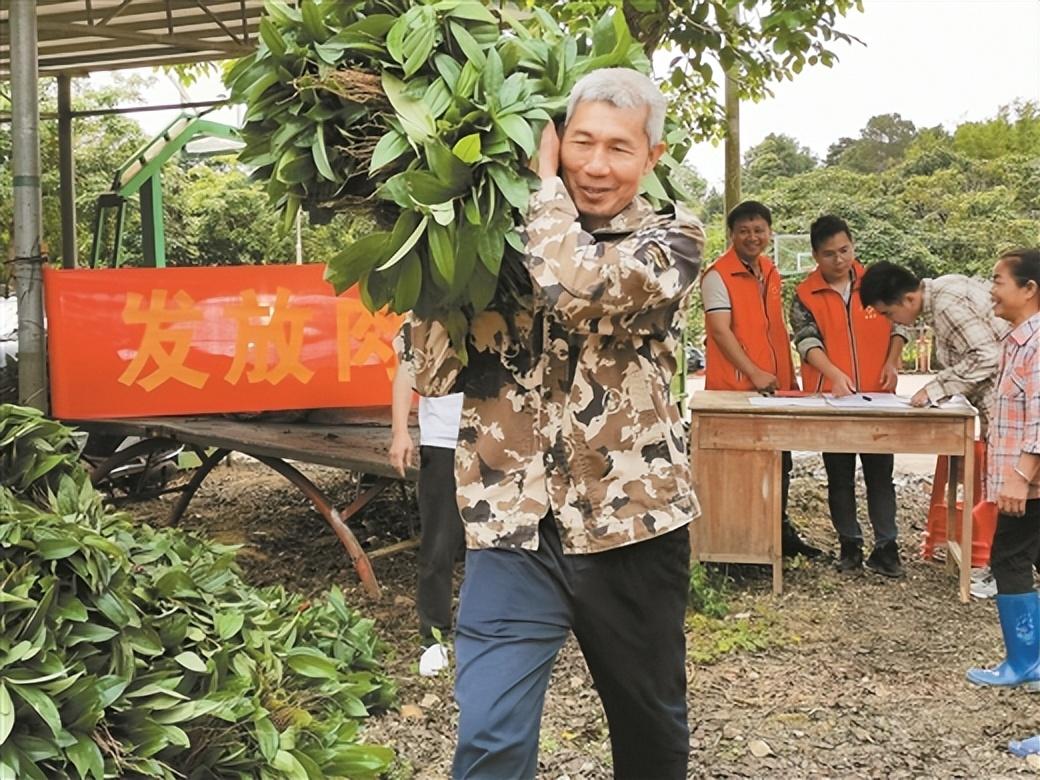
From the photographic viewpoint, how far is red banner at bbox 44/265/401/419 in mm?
5207

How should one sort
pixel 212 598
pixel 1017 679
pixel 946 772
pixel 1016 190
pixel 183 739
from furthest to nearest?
1. pixel 1016 190
2. pixel 1017 679
3. pixel 946 772
4. pixel 212 598
5. pixel 183 739

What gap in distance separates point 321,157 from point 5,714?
126 cm

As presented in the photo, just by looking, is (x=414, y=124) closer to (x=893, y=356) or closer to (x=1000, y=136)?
(x=893, y=356)

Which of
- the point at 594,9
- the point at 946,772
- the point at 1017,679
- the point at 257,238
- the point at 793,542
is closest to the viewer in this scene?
the point at 946,772

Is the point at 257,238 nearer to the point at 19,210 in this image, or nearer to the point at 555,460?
the point at 19,210

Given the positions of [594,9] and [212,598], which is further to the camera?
[594,9]

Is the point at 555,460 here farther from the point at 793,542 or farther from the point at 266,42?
the point at 793,542

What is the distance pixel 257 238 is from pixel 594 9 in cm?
1786

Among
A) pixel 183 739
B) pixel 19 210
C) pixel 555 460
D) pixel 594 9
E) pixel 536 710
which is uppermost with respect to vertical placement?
pixel 594 9

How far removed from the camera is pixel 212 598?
2.99 meters

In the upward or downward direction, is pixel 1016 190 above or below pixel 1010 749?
above

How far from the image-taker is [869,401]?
4.95 m

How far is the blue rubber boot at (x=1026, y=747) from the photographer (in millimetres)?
3271

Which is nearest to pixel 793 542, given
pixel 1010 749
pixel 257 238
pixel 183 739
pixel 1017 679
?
pixel 1017 679
